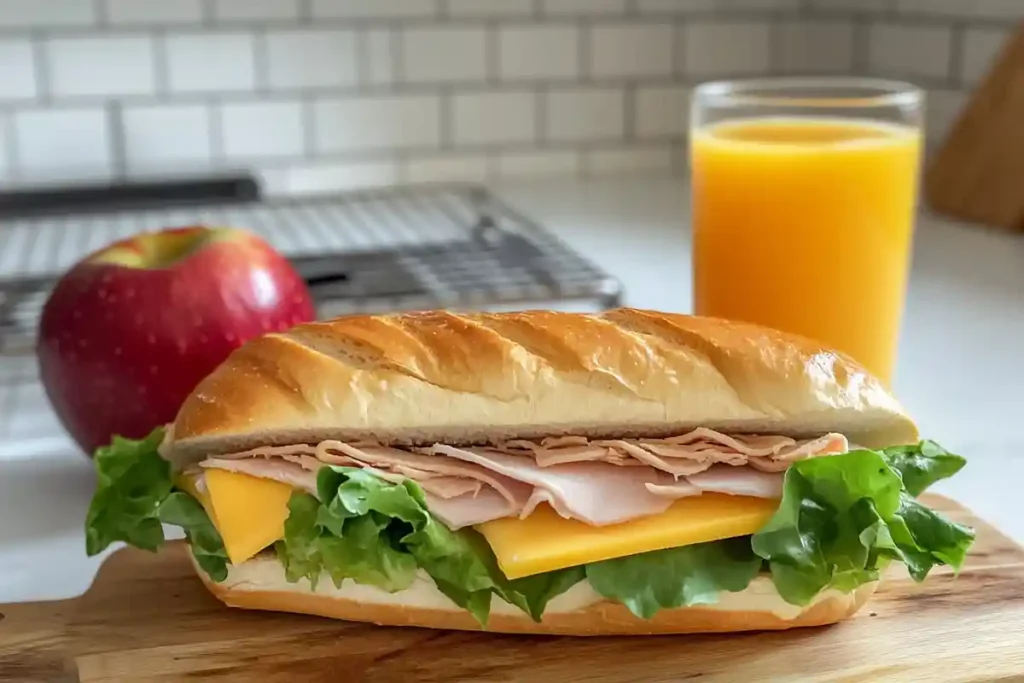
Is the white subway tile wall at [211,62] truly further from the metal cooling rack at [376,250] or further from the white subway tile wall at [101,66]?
the metal cooling rack at [376,250]

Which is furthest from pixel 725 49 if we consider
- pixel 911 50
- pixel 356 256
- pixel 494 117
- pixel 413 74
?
pixel 356 256

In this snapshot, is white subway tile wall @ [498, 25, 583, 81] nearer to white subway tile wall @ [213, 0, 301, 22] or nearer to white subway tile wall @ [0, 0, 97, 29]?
white subway tile wall @ [213, 0, 301, 22]

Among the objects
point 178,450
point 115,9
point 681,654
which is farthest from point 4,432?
point 115,9

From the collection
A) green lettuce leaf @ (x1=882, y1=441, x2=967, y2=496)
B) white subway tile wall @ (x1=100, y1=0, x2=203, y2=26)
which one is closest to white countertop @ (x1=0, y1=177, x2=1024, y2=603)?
green lettuce leaf @ (x1=882, y1=441, x2=967, y2=496)

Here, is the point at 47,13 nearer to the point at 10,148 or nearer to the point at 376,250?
the point at 10,148

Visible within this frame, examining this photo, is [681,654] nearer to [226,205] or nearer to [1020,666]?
[1020,666]
